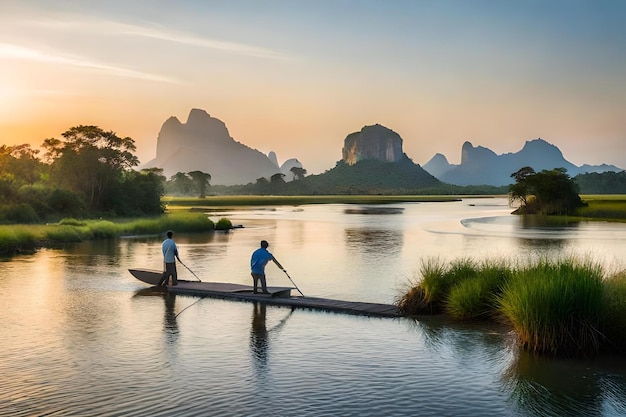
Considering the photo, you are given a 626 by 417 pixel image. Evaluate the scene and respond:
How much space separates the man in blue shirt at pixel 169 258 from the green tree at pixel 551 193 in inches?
3413

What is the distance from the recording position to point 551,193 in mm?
105000

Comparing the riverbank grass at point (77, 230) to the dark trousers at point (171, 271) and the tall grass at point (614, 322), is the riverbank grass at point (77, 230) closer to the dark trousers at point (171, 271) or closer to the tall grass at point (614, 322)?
the dark trousers at point (171, 271)

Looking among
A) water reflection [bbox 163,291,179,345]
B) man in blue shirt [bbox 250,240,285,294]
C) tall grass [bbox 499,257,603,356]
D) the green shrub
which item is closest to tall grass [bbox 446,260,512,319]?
tall grass [bbox 499,257,603,356]

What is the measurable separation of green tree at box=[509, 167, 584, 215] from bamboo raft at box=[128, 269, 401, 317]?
284 feet

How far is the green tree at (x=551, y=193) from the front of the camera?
10275 cm

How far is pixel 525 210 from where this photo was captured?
10894 centimetres

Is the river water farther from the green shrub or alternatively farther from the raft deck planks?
the green shrub

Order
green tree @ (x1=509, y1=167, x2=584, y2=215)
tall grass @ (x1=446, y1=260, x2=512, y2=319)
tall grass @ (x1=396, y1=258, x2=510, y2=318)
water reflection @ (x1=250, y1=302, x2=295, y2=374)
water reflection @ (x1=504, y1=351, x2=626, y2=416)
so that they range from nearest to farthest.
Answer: water reflection @ (x1=504, y1=351, x2=626, y2=416), water reflection @ (x1=250, y1=302, x2=295, y2=374), tall grass @ (x1=446, y1=260, x2=512, y2=319), tall grass @ (x1=396, y1=258, x2=510, y2=318), green tree @ (x1=509, y1=167, x2=584, y2=215)

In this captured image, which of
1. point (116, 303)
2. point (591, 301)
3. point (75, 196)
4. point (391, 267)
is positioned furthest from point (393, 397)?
point (75, 196)

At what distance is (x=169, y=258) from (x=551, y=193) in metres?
90.4

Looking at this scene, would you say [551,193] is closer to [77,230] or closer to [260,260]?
[77,230]

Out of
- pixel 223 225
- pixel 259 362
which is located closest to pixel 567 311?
pixel 259 362

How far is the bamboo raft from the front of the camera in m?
22.5

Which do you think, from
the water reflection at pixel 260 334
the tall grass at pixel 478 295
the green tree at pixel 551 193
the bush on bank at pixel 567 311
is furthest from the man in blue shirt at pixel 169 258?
the green tree at pixel 551 193
